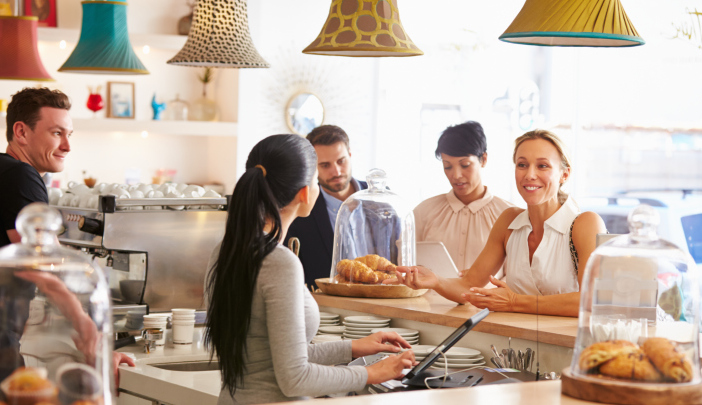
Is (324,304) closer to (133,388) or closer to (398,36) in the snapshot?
(133,388)

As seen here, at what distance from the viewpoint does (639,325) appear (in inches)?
75.7

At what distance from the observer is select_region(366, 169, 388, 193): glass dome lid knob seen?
3711 millimetres

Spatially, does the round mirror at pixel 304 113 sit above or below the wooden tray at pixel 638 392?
above

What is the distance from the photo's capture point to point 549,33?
2479 millimetres

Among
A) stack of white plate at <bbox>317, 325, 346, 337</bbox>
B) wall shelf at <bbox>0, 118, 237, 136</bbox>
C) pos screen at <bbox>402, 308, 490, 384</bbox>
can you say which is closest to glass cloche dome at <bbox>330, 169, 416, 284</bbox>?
stack of white plate at <bbox>317, 325, 346, 337</bbox>

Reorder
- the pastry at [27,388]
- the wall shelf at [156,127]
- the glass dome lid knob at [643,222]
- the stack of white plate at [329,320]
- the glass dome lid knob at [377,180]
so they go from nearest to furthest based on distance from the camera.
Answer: the pastry at [27,388], the glass dome lid knob at [643,222], the stack of white plate at [329,320], the glass dome lid knob at [377,180], the wall shelf at [156,127]

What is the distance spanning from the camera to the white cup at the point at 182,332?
3.29 meters

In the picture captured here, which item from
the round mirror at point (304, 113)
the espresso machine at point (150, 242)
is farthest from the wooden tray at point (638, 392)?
the round mirror at point (304, 113)

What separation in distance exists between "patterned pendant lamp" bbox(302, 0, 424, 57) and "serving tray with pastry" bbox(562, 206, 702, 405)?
1330 millimetres

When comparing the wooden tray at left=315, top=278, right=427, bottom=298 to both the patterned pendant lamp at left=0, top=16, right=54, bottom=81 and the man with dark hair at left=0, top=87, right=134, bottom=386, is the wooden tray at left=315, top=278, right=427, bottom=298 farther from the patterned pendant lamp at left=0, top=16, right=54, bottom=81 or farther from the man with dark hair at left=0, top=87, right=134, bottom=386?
the patterned pendant lamp at left=0, top=16, right=54, bottom=81

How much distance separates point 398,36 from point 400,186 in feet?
18.7

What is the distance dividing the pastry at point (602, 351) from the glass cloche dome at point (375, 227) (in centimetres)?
195

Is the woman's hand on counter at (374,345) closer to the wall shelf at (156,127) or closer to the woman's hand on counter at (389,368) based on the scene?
the woman's hand on counter at (389,368)

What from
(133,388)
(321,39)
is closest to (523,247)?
(321,39)
